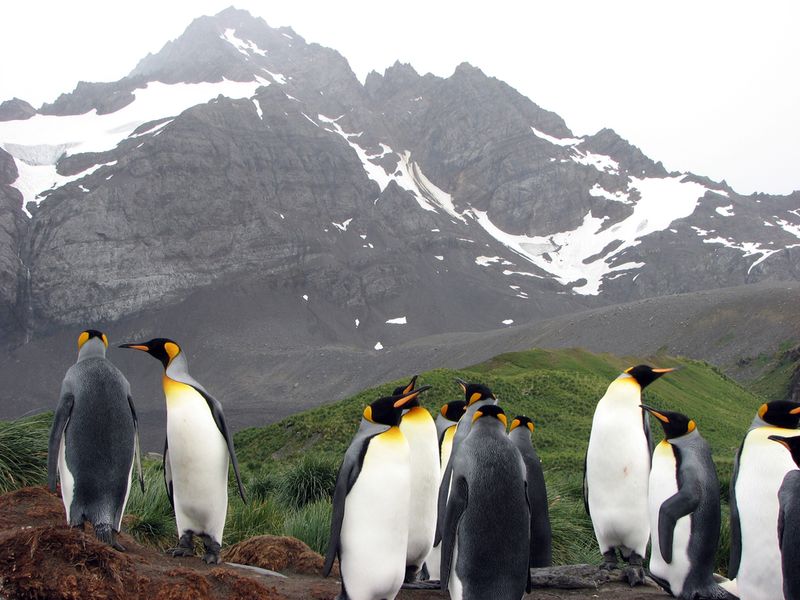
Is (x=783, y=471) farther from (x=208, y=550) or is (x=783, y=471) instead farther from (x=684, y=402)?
(x=684, y=402)

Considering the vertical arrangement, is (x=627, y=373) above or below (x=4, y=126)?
below

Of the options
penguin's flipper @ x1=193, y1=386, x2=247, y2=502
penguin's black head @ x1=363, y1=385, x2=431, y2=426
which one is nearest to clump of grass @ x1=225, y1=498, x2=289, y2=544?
penguin's flipper @ x1=193, y1=386, x2=247, y2=502

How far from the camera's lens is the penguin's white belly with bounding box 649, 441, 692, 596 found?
21.2ft

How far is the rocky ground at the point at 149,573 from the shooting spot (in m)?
4.41

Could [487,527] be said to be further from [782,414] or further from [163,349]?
[163,349]

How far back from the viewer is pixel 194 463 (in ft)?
21.0

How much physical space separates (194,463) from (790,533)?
4.88 meters

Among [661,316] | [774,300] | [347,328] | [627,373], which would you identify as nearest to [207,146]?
[347,328]

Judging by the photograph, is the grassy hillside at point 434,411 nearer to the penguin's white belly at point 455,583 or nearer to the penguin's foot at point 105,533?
the penguin's foot at point 105,533

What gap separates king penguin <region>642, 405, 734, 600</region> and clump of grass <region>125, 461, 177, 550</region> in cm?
512

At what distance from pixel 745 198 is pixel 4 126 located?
161 metres

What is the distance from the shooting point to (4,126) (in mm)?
138875

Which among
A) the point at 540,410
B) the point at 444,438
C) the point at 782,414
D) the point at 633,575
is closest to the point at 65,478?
the point at 444,438

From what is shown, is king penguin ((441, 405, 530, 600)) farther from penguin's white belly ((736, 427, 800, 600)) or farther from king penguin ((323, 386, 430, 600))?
penguin's white belly ((736, 427, 800, 600))
